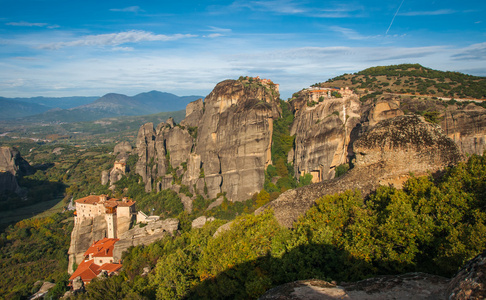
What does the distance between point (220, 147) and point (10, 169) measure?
64.4 meters

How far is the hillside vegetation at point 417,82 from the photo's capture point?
2183 inches

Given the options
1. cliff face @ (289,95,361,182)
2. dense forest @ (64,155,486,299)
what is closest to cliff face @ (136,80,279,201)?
cliff face @ (289,95,361,182)

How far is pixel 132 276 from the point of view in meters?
22.6

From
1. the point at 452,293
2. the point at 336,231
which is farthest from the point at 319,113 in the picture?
the point at 452,293

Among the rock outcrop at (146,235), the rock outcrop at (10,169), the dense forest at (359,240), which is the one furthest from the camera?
the rock outcrop at (10,169)

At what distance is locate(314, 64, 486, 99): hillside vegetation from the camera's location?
55438 millimetres

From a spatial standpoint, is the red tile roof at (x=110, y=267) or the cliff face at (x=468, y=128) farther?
the cliff face at (x=468, y=128)

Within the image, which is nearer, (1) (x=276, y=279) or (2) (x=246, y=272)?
(1) (x=276, y=279)

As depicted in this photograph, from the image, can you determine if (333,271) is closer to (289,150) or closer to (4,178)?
(289,150)

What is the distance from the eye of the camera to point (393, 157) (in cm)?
1230

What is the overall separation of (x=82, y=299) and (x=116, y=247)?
6785 mm

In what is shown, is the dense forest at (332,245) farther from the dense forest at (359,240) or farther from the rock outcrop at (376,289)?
the rock outcrop at (376,289)

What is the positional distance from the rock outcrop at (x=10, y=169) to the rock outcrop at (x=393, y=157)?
78201 mm

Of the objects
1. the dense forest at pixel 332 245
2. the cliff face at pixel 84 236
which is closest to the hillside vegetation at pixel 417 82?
the dense forest at pixel 332 245
